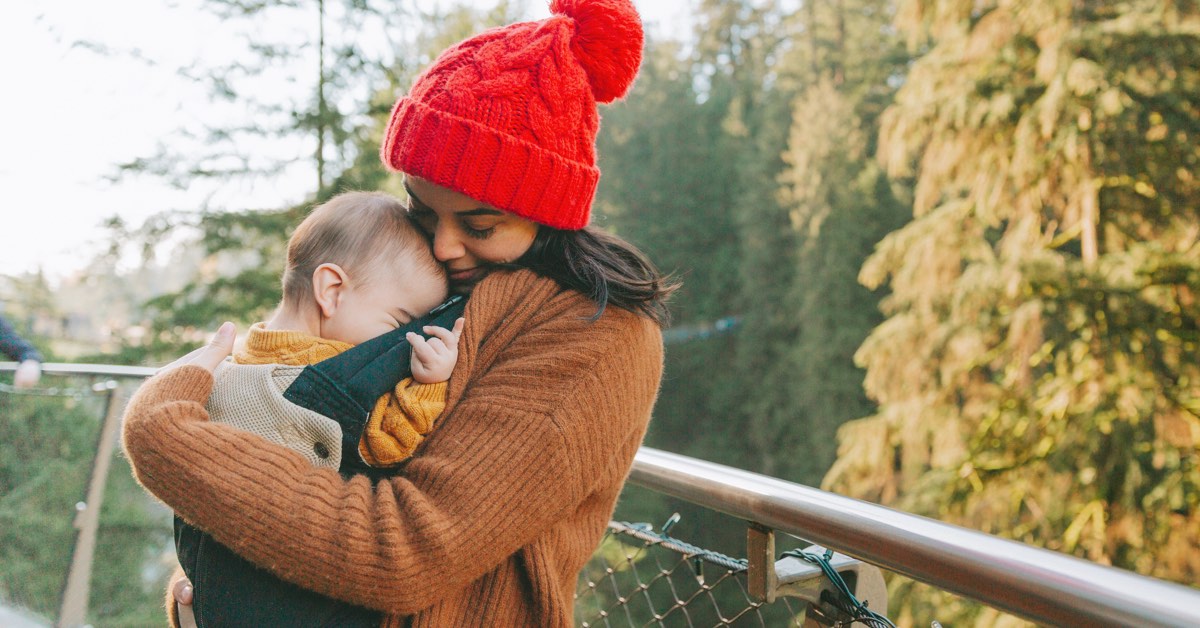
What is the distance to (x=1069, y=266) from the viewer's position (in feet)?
19.3

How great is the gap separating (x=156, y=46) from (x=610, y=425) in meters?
7.61

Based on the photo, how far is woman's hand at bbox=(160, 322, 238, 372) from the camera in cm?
124

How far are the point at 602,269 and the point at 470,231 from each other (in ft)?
0.71

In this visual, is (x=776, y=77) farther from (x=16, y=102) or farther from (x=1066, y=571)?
(x=1066, y=571)

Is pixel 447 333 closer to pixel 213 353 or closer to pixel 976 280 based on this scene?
pixel 213 353

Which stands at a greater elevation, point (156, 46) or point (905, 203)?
point (156, 46)

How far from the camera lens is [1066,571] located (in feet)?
2.45

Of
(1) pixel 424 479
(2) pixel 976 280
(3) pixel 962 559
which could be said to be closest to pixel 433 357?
(1) pixel 424 479

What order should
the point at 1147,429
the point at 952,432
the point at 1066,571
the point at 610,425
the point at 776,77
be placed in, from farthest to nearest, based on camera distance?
the point at 776,77 < the point at 952,432 < the point at 1147,429 < the point at 610,425 < the point at 1066,571

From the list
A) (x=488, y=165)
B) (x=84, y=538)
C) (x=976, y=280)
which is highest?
(x=488, y=165)

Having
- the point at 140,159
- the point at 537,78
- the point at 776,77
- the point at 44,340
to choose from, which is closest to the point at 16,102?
the point at 140,159

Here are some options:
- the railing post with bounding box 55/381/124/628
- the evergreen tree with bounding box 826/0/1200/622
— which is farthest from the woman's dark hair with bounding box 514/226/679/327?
the evergreen tree with bounding box 826/0/1200/622

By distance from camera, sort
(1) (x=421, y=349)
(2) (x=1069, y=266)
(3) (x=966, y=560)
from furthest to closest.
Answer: (2) (x=1069, y=266) < (1) (x=421, y=349) < (3) (x=966, y=560)

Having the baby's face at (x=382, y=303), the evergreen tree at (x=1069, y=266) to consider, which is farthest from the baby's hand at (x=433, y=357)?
the evergreen tree at (x=1069, y=266)
